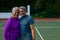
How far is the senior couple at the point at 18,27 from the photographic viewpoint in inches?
207

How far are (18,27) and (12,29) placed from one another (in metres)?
0.13

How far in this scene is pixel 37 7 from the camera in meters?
34.3

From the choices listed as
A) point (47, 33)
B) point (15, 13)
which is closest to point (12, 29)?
point (15, 13)

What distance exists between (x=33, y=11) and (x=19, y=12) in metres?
27.3

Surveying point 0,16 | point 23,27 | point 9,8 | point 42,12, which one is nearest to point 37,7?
point 42,12

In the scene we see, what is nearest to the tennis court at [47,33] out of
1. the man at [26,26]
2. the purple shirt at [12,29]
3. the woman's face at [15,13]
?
the man at [26,26]

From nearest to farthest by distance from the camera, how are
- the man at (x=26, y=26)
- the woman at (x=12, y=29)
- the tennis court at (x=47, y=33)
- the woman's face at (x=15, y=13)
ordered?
the woman's face at (x=15, y=13) < the woman at (x=12, y=29) < the man at (x=26, y=26) < the tennis court at (x=47, y=33)

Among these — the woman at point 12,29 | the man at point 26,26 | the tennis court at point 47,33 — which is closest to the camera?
the woman at point 12,29

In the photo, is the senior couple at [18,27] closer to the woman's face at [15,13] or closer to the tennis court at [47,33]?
the woman's face at [15,13]

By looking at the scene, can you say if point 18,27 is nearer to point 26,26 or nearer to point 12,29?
point 12,29

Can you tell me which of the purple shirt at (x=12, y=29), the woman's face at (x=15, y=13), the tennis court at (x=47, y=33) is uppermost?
the woman's face at (x=15, y=13)

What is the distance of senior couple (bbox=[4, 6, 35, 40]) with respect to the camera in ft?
17.3

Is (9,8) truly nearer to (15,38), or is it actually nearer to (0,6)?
(0,6)

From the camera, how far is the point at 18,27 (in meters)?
5.33
